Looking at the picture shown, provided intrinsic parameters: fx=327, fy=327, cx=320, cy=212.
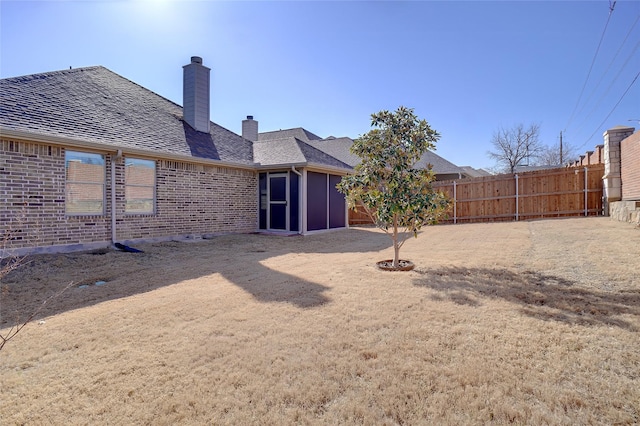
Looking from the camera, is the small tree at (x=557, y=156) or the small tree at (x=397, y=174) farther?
the small tree at (x=557, y=156)

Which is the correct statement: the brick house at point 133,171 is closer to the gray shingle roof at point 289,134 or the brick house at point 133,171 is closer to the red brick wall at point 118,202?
the red brick wall at point 118,202

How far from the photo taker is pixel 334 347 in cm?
287

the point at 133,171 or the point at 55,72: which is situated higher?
the point at 55,72

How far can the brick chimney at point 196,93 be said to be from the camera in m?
12.4

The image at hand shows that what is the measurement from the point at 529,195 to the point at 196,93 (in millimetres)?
14186

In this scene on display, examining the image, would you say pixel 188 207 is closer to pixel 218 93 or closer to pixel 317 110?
pixel 218 93

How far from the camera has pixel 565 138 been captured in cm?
3650

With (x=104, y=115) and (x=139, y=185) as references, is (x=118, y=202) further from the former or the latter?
(x=104, y=115)

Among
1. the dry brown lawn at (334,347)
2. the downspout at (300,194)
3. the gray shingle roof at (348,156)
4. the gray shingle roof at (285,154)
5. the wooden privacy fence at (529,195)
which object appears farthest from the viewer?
the gray shingle roof at (348,156)

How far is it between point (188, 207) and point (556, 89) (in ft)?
66.4

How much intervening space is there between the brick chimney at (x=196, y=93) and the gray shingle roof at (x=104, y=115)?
1.31ft

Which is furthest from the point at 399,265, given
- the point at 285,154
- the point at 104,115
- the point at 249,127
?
the point at 249,127

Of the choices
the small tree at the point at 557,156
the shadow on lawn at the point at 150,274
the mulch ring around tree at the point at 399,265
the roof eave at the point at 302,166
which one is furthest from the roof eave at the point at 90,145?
the small tree at the point at 557,156

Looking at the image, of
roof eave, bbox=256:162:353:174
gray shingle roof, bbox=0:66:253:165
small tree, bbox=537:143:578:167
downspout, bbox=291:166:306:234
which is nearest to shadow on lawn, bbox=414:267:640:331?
downspout, bbox=291:166:306:234
